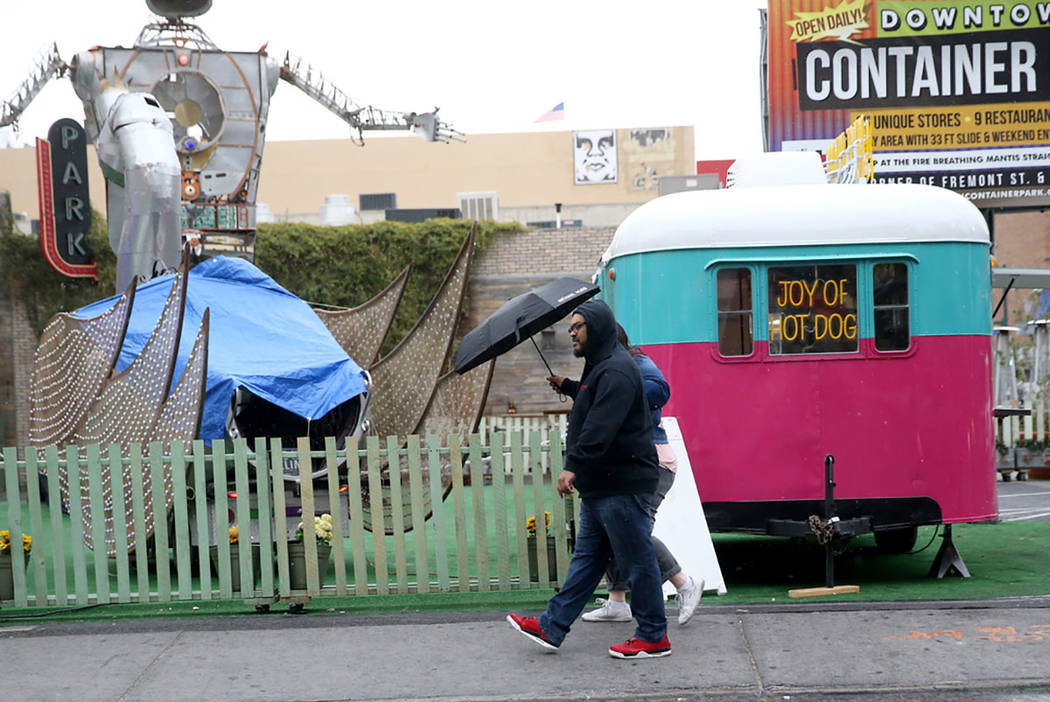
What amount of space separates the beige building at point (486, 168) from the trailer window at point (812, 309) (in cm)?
3721

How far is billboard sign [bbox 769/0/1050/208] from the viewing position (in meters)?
19.5

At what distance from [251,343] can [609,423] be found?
685 cm

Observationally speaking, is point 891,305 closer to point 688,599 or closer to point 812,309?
point 812,309

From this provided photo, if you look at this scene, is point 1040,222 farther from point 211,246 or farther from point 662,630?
point 662,630

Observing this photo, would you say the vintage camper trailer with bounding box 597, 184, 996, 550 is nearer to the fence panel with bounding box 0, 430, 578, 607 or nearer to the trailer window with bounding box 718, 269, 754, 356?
the trailer window with bounding box 718, 269, 754, 356

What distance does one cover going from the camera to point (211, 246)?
1883 centimetres

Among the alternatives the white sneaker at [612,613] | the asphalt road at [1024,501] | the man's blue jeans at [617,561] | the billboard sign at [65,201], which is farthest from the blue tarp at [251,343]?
the billboard sign at [65,201]

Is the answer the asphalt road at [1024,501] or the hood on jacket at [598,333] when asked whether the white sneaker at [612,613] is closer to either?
the hood on jacket at [598,333]

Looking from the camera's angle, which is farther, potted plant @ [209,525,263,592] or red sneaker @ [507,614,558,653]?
potted plant @ [209,525,263,592]

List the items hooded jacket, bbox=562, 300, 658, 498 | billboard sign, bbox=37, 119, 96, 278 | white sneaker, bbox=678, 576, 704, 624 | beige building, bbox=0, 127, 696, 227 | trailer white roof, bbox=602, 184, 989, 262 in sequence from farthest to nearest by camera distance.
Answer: beige building, bbox=0, 127, 696, 227, billboard sign, bbox=37, 119, 96, 278, trailer white roof, bbox=602, 184, 989, 262, white sneaker, bbox=678, 576, 704, 624, hooded jacket, bbox=562, 300, 658, 498

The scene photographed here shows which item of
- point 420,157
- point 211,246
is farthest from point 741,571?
point 420,157

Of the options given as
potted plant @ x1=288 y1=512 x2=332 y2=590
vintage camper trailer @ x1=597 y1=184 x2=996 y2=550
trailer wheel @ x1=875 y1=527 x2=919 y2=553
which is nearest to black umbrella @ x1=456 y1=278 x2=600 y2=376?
vintage camper trailer @ x1=597 y1=184 x2=996 y2=550

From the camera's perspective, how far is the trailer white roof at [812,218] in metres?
7.84

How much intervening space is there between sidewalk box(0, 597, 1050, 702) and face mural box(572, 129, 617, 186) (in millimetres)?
38900
